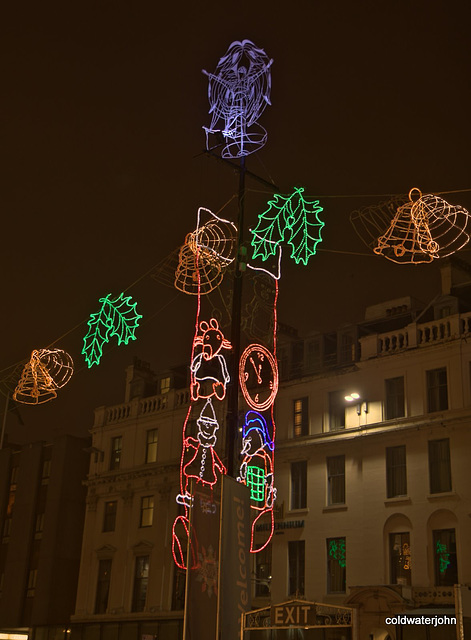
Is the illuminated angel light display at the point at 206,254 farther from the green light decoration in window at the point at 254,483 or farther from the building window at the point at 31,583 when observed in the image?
the building window at the point at 31,583

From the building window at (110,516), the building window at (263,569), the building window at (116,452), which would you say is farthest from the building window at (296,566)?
the building window at (116,452)

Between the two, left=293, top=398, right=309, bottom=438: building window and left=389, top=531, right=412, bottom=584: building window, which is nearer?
left=389, top=531, right=412, bottom=584: building window

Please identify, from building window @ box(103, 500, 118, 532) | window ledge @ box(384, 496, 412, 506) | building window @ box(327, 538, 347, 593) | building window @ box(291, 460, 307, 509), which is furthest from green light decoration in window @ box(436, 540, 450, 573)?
building window @ box(103, 500, 118, 532)

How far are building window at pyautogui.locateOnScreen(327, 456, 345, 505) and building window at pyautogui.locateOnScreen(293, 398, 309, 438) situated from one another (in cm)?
193

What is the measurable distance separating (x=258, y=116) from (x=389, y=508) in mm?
18121

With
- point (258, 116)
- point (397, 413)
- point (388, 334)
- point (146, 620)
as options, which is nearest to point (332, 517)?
point (397, 413)

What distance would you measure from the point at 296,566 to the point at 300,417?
6.06 metres

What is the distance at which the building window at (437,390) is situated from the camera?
3091 centimetres

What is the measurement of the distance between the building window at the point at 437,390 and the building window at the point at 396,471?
6.35 feet

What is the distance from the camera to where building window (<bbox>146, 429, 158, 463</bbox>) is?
1572 inches

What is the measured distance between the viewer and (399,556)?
30.1 metres

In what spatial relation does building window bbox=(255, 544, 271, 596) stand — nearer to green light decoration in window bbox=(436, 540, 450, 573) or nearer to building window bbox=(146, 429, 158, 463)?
green light decoration in window bbox=(436, 540, 450, 573)

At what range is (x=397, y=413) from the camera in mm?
31953

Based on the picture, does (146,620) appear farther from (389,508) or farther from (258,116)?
(258,116)
